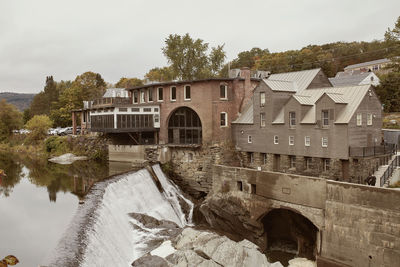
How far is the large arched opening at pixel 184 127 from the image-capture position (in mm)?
34500

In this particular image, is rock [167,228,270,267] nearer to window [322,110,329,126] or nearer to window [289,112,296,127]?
window [322,110,329,126]

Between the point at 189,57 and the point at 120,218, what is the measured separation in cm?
3589

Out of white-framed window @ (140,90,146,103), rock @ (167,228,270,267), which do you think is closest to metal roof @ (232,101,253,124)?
white-framed window @ (140,90,146,103)

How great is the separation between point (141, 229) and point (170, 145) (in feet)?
42.8

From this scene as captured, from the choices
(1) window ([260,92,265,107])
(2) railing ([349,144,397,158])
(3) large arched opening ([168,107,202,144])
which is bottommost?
(2) railing ([349,144,397,158])

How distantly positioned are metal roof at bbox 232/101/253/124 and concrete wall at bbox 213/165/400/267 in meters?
9.25

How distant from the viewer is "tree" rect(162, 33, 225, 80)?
51.4 metres

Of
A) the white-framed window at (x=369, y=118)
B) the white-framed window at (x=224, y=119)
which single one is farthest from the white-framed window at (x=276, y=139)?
the white-framed window at (x=369, y=118)

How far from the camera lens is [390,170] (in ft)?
80.8

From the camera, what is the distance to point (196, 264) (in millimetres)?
16672

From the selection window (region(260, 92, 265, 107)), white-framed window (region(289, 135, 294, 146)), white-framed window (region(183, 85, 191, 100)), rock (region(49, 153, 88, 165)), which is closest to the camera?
white-framed window (region(289, 135, 294, 146))

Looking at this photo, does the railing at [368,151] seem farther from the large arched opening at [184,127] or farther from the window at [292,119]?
the large arched opening at [184,127]

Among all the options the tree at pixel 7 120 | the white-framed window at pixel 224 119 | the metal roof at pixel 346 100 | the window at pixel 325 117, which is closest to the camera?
the metal roof at pixel 346 100

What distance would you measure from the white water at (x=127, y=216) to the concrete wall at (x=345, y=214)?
29.3 feet
